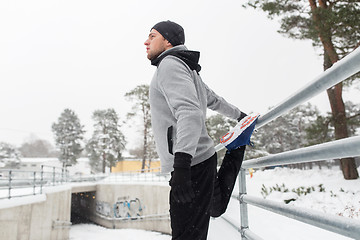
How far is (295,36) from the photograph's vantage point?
13.5m

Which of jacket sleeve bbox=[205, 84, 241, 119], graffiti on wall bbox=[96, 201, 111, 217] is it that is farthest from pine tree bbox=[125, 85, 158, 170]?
jacket sleeve bbox=[205, 84, 241, 119]

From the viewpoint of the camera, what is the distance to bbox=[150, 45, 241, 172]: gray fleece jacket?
1521 millimetres

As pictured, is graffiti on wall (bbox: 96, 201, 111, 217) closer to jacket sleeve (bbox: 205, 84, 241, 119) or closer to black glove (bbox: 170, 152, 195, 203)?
jacket sleeve (bbox: 205, 84, 241, 119)

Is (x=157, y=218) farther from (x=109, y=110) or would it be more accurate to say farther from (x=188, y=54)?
(x=109, y=110)

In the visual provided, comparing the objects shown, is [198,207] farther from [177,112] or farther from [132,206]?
[132,206]

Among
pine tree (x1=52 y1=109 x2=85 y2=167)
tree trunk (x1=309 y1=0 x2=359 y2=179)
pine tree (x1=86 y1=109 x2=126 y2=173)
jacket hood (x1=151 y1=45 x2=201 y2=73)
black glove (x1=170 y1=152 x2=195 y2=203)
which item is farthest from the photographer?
pine tree (x1=52 y1=109 x2=85 y2=167)

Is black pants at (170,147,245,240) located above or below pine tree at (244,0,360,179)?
below

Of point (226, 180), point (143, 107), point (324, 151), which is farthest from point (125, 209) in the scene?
point (324, 151)

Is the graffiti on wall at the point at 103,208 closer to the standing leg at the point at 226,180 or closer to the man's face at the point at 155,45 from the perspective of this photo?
the standing leg at the point at 226,180

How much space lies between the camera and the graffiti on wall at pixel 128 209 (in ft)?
60.8

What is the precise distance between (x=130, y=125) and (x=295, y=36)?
22.8 metres

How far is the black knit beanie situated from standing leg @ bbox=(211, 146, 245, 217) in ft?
3.21

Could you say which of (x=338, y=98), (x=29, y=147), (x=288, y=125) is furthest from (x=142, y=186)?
(x=29, y=147)

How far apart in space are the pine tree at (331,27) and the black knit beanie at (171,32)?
31.6 ft
